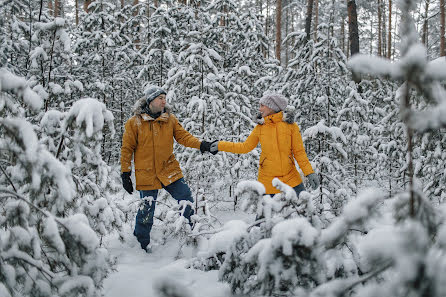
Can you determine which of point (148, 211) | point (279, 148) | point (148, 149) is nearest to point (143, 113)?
point (148, 149)

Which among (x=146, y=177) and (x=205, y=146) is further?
(x=205, y=146)

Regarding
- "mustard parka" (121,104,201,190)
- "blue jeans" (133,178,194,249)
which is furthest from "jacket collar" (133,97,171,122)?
"blue jeans" (133,178,194,249)

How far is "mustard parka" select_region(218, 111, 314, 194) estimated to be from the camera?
4.43 m

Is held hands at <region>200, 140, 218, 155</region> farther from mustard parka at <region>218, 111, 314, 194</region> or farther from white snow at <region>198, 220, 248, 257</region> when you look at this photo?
white snow at <region>198, 220, 248, 257</region>

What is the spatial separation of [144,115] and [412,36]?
12.2 ft

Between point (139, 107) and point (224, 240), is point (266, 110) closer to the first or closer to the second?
point (139, 107)

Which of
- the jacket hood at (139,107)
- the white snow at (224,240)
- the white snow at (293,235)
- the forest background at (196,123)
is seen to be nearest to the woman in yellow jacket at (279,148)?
the forest background at (196,123)

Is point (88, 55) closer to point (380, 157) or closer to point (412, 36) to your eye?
point (380, 157)

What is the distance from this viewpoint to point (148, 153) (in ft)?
15.0

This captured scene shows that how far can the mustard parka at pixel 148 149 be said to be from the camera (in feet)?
14.8

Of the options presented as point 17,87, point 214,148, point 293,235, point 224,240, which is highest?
point 17,87

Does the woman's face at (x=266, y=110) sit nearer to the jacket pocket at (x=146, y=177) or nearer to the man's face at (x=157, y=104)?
the man's face at (x=157, y=104)

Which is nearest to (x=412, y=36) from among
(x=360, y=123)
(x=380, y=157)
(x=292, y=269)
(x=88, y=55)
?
(x=292, y=269)

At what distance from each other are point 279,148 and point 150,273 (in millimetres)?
2384
